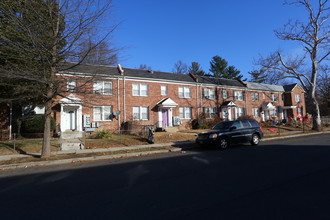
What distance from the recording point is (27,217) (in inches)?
143

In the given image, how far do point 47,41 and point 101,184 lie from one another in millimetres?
6498

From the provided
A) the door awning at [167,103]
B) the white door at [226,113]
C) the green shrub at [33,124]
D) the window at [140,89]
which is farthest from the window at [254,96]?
the green shrub at [33,124]

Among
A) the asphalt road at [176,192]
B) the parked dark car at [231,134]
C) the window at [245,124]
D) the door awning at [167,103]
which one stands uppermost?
the door awning at [167,103]

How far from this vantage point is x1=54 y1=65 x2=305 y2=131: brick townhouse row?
59.8ft

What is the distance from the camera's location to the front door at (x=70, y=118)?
17.9 metres

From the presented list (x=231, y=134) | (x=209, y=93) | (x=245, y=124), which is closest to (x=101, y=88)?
(x=231, y=134)

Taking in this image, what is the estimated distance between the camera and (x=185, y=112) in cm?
2402

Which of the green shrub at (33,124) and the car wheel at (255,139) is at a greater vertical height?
the green shrub at (33,124)

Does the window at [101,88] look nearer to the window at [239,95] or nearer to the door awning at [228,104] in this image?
the door awning at [228,104]

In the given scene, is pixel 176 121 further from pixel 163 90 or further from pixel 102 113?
pixel 102 113

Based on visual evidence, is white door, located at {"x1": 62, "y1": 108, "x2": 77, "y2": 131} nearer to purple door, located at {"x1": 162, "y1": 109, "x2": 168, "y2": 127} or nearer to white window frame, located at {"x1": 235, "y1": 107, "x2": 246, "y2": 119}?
purple door, located at {"x1": 162, "y1": 109, "x2": 168, "y2": 127}

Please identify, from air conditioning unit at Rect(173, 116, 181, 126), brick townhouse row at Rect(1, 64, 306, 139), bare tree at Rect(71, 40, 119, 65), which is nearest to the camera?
bare tree at Rect(71, 40, 119, 65)

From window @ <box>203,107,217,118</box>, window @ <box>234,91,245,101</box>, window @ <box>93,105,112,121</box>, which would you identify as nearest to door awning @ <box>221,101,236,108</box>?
window @ <box>203,107,217,118</box>

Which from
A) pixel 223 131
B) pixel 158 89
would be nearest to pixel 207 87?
pixel 158 89
